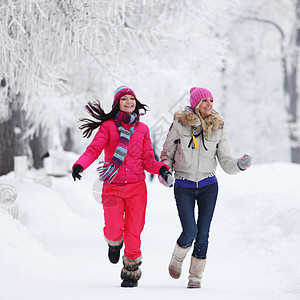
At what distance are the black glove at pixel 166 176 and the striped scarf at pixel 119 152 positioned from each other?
1.28ft

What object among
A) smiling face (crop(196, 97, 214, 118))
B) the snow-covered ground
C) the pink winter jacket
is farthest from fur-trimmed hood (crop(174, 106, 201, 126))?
the snow-covered ground

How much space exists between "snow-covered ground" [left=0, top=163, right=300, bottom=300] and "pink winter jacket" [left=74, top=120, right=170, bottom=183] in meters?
1.07

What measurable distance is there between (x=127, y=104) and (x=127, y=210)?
1037 mm

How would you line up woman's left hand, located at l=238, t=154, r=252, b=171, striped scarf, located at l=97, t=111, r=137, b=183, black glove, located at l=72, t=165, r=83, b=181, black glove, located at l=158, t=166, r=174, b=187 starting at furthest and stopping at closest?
striped scarf, located at l=97, t=111, r=137, b=183 < woman's left hand, located at l=238, t=154, r=252, b=171 < black glove, located at l=158, t=166, r=174, b=187 < black glove, located at l=72, t=165, r=83, b=181

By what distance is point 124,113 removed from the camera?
4430mm

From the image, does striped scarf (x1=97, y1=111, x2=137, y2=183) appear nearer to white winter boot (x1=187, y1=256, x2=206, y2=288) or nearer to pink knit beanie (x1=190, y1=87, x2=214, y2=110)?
pink knit beanie (x1=190, y1=87, x2=214, y2=110)

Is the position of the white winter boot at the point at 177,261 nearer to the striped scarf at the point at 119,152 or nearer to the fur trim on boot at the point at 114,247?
the fur trim on boot at the point at 114,247

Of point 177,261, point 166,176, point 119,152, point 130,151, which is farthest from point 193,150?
point 177,261

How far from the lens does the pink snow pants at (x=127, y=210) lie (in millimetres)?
4352

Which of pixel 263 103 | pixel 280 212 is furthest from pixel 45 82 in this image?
pixel 263 103

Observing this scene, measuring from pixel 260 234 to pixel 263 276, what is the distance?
2.01 meters

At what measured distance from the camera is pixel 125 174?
4344mm

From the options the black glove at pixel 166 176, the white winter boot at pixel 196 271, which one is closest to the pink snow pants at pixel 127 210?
the black glove at pixel 166 176

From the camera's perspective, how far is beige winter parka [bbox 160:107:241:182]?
172 inches
